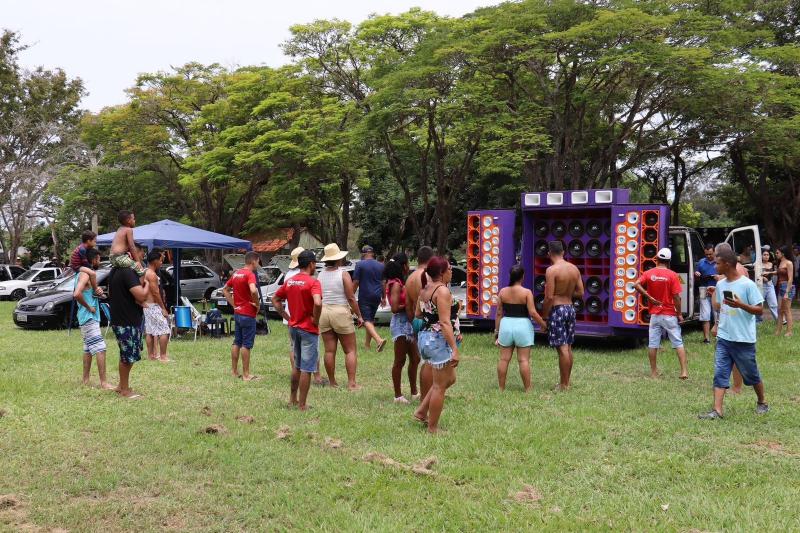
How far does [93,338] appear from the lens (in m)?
8.09

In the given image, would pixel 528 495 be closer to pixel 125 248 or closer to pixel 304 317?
pixel 304 317

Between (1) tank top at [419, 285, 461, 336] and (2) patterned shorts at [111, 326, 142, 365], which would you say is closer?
(1) tank top at [419, 285, 461, 336]

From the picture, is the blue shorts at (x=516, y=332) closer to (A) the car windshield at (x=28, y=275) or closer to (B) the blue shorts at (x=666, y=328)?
(B) the blue shorts at (x=666, y=328)

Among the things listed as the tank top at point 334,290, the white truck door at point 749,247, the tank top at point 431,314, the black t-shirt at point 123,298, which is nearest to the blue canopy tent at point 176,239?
the black t-shirt at point 123,298

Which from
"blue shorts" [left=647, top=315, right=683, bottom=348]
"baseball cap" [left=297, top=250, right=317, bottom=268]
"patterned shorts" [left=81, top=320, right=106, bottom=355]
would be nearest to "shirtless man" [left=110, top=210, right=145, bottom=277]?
"patterned shorts" [left=81, top=320, right=106, bottom=355]

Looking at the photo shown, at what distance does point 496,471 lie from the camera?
505 centimetres

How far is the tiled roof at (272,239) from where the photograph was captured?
1462 inches

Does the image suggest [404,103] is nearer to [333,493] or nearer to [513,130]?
[513,130]

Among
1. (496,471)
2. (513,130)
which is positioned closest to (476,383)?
(496,471)

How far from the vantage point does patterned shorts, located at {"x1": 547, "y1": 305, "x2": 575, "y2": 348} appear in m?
8.09

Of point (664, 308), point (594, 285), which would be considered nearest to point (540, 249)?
point (594, 285)

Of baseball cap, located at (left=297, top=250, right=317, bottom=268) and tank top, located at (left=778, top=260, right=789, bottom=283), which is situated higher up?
baseball cap, located at (left=297, top=250, right=317, bottom=268)

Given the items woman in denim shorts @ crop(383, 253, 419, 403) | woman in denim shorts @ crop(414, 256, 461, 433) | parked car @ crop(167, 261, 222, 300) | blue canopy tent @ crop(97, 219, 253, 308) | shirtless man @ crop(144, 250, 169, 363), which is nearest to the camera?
woman in denim shorts @ crop(414, 256, 461, 433)

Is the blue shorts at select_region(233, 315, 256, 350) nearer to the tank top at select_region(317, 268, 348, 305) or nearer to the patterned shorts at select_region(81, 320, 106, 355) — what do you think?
the tank top at select_region(317, 268, 348, 305)
